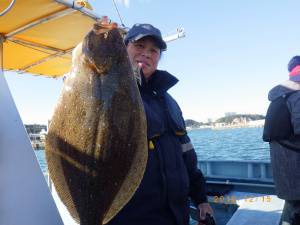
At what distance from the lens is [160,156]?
6.80 feet

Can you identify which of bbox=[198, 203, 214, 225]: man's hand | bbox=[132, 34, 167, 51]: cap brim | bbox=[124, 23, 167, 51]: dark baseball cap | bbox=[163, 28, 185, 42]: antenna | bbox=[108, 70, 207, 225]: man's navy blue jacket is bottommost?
bbox=[198, 203, 214, 225]: man's hand

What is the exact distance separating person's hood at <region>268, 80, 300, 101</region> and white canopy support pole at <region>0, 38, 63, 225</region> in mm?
2700

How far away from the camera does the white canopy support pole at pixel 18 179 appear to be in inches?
64.4

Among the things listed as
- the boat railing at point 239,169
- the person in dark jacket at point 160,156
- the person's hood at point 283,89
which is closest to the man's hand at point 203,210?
the person in dark jacket at point 160,156

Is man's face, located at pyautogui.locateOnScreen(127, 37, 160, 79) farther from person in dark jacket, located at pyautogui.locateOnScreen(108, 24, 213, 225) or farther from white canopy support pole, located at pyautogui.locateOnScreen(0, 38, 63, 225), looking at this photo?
white canopy support pole, located at pyautogui.locateOnScreen(0, 38, 63, 225)

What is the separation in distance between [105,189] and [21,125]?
0.67 meters

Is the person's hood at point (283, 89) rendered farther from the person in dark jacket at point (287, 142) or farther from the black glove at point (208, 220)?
the black glove at point (208, 220)

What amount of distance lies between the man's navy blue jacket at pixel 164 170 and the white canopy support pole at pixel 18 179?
0.45m

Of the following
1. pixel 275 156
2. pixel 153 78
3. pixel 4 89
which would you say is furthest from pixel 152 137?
pixel 275 156

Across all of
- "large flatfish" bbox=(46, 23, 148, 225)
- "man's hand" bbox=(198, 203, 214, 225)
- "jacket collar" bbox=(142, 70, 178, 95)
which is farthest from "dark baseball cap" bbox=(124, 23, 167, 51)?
"man's hand" bbox=(198, 203, 214, 225)

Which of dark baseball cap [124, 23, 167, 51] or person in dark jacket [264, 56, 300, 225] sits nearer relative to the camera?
dark baseball cap [124, 23, 167, 51]

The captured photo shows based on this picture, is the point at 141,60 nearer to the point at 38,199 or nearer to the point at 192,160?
the point at 192,160

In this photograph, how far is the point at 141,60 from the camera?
225 cm

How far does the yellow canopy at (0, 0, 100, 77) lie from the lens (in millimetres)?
4801
